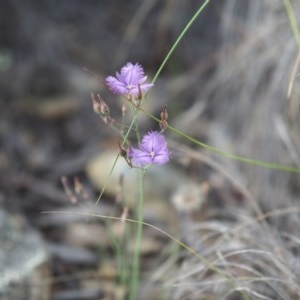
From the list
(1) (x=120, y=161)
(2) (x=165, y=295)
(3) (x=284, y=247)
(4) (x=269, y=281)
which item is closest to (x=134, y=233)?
(1) (x=120, y=161)

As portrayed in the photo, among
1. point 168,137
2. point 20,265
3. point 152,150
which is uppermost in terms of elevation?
point 168,137

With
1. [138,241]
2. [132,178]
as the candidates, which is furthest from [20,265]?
[132,178]

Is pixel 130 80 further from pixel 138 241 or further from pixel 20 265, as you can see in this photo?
pixel 20 265

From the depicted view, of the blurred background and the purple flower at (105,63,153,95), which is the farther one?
the blurred background

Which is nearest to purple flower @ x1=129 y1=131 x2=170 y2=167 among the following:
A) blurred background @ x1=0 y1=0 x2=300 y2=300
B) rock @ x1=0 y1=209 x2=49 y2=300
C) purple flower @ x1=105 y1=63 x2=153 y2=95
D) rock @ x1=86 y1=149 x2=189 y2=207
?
purple flower @ x1=105 y1=63 x2=153 y2=95

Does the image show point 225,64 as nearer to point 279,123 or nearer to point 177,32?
point 279,123

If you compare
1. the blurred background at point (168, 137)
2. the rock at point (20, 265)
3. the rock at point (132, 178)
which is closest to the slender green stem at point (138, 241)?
the blurred background at point (168, 137)

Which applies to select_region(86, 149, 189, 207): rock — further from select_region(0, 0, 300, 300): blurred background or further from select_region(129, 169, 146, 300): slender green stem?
select_region(129, 169, 146, 300): slender green stem
